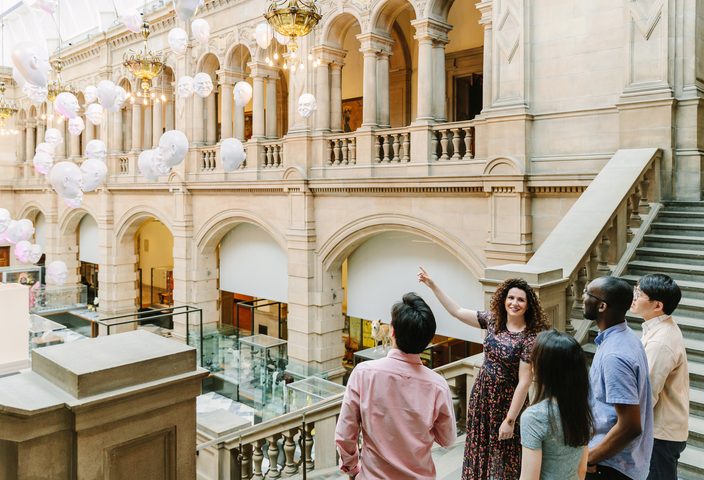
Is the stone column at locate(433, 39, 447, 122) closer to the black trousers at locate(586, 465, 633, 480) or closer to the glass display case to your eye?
the glass display case

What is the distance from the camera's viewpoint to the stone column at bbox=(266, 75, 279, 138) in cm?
1438

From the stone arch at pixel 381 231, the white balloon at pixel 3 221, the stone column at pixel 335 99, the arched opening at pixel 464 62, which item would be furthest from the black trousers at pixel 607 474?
the white balloon at pixel 3 221

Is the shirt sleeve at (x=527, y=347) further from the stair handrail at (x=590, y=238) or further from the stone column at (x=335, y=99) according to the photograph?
the stone column at (x=335, y=99)

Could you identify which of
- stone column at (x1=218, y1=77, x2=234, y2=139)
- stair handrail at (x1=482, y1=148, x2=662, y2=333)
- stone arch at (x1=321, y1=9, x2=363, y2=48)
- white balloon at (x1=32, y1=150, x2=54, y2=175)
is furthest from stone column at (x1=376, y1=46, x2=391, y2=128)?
white balloon at (x1=32, y1=150, x2=54, y2=175)

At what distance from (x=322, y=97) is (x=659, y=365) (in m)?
10.5

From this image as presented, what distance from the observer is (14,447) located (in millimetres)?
2383

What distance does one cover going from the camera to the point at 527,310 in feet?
11.4

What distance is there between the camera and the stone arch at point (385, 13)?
1132cm

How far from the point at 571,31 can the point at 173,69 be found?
12061 mm

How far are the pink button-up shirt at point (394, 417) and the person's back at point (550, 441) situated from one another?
47 centimetres

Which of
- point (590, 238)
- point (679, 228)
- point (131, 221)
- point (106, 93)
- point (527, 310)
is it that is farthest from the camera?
point (131, 221)

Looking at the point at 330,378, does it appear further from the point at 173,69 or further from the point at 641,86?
the point at 173,69

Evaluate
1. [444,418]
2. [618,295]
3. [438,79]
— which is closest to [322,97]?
[438,79]

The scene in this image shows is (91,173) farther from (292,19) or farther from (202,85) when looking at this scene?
(292,19)
